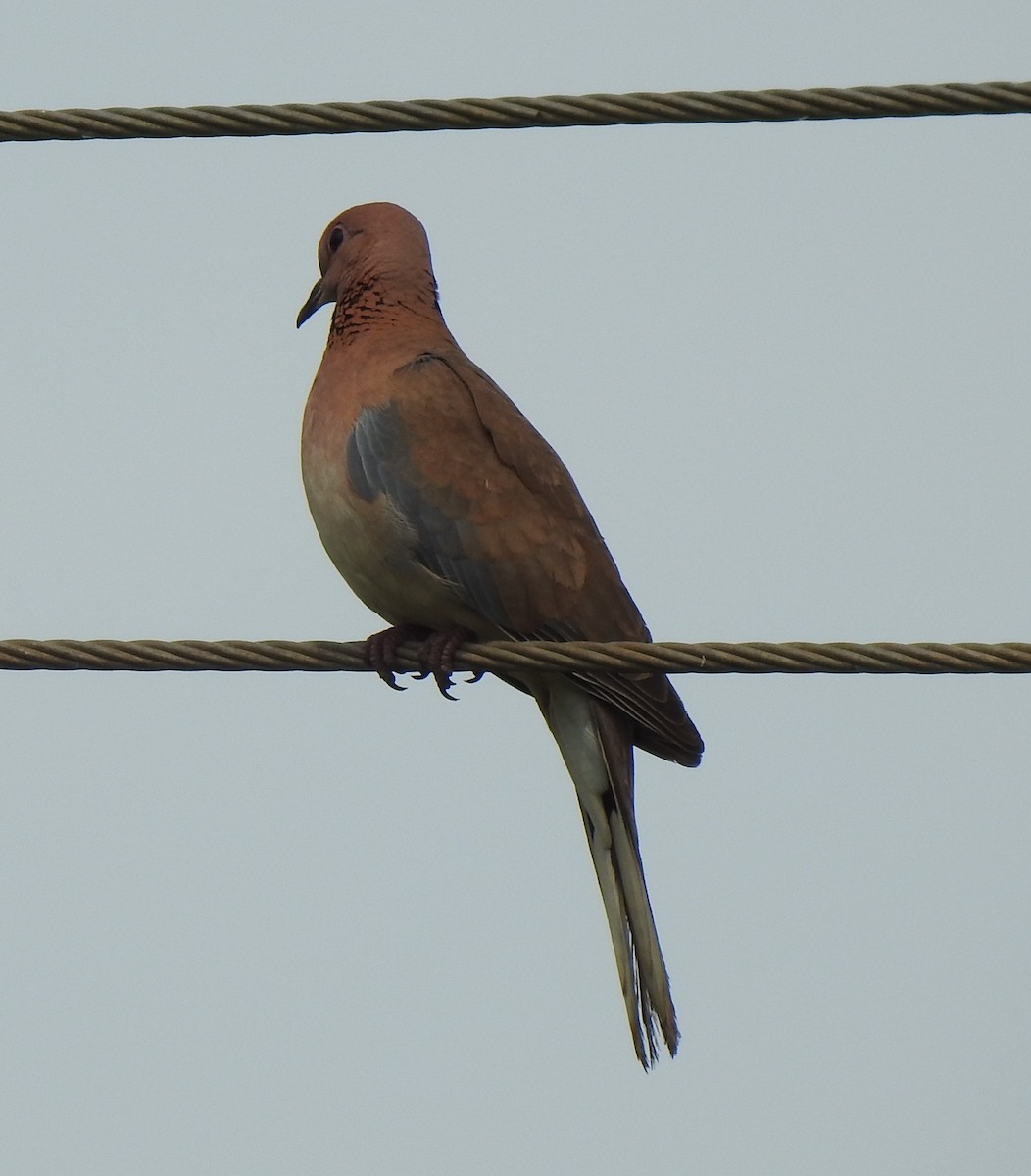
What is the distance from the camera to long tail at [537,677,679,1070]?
525 cm

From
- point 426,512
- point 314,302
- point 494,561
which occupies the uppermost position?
point 314,302

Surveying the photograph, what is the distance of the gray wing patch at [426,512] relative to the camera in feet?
17.1

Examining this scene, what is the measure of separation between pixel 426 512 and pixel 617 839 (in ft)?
3.15

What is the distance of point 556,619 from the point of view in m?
5.32

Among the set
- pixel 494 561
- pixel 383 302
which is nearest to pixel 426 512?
pixel 494 561

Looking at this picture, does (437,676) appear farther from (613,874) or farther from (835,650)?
(835,650)

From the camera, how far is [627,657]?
4117 millimetres

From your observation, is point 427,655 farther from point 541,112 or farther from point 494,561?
point 541,112

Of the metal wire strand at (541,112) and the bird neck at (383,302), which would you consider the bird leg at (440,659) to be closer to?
the bird neck at (383,302)

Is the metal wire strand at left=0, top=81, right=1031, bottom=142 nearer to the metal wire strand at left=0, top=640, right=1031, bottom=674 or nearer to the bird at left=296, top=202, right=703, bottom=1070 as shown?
the metal wire strand at left=0, top=640, right=1031, bottom=674

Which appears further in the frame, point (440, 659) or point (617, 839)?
point (617, 839)

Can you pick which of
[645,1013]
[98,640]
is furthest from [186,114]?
[645,1013]

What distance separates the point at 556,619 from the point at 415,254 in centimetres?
122

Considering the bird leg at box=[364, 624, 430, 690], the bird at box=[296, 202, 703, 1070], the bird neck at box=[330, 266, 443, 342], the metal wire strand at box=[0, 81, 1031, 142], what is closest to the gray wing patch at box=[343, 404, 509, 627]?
the bird at box=[296, 202, 703, 1070]
